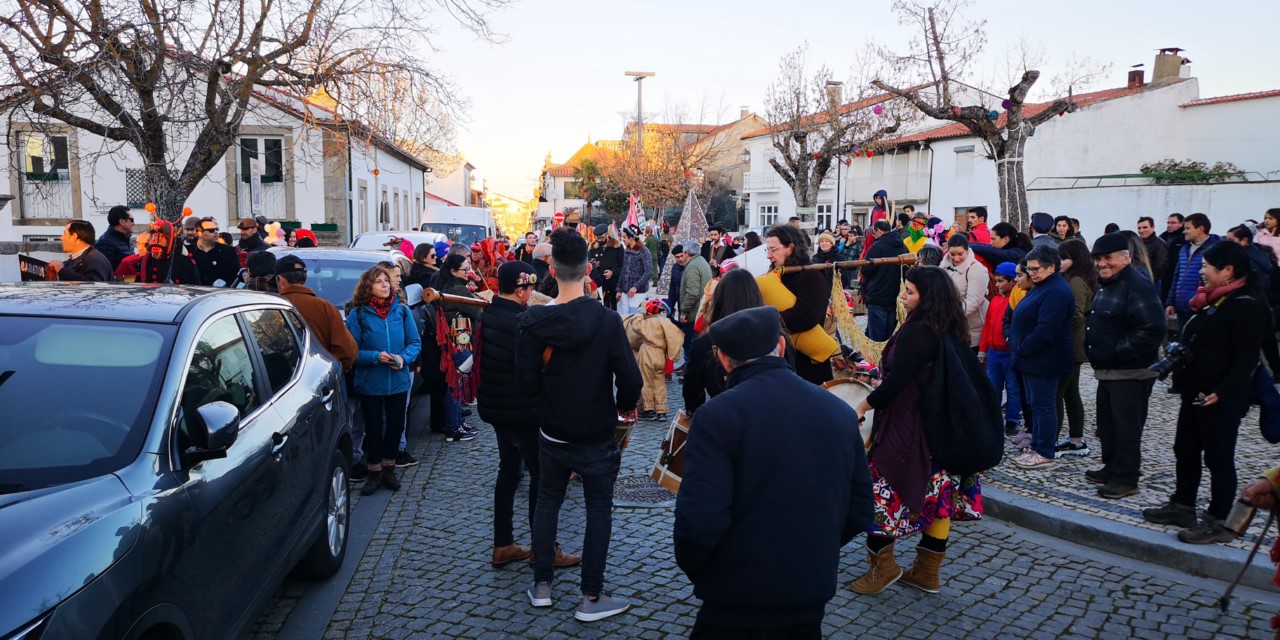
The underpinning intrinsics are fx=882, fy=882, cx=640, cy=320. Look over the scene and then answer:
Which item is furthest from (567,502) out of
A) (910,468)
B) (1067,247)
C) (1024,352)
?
(1067,247)

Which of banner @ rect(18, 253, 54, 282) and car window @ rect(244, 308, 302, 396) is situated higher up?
banner @ rect(18, 253, 54, 282)

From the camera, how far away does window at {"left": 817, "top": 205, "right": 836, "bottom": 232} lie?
165ft

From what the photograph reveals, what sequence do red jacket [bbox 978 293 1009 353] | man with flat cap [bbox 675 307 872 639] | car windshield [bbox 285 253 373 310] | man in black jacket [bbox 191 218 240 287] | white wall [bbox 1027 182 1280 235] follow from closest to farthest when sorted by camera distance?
man with flat cap [bbox 675 307 872 639]
red jacket [bbox 978 293 1009 353]
car windshield [bbox 285 253 373 310]
man in black jacket [bbox 191 218 240 287]
white wall [bbox 1027 182 1280 235]

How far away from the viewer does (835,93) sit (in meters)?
32.7

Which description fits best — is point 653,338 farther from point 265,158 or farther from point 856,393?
point 265,158

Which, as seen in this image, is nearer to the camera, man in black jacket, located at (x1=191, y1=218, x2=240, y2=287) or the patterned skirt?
the patterned skirt

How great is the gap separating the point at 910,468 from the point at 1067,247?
3.91 meters

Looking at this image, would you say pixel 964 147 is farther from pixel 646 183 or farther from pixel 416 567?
pixel 416 567

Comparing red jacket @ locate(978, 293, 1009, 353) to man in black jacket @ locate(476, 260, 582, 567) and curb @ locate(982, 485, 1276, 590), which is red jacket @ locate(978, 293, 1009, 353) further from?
man in black jacket @ locate(476, 260, 582, 567)

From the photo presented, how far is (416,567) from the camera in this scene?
16.9 ft

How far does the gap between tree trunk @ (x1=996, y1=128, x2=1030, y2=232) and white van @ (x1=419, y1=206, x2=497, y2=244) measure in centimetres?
1418

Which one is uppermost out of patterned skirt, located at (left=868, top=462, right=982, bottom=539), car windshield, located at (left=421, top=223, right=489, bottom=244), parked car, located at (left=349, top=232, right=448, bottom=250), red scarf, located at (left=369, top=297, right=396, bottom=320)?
car windshield, located at (left=421, top=223, right=489, bottom=244)

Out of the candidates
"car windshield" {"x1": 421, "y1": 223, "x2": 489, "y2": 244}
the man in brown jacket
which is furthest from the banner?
"car windshield" {"x1": 421, "y1": 223, "x2": 489, "y2": 244}

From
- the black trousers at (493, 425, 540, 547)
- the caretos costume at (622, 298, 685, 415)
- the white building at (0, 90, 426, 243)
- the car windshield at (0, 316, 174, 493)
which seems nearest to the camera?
the car windshield at (0, 316, 174, 493)
